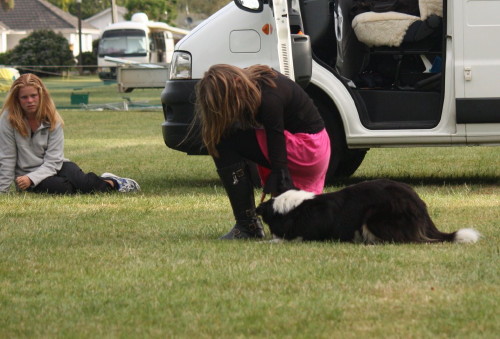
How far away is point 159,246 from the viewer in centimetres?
700

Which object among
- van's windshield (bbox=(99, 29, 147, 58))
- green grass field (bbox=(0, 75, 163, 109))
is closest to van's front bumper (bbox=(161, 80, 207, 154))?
green grass field (bbox=(0, 75, 163, 109))

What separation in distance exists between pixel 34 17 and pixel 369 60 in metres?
81.9

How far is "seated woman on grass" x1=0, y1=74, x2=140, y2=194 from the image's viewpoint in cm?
1007

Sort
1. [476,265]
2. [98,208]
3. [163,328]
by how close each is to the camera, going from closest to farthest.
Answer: [163,328] < [476,265] < [98,208]

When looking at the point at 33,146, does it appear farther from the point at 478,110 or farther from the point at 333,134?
the point at 478,110

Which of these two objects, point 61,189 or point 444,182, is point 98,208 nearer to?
point 61,189

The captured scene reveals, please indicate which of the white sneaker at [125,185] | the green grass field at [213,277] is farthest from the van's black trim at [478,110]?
the white sneaker at [125,185]

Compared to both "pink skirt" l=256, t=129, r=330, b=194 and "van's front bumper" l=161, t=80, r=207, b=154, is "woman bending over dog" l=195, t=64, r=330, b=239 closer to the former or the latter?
"pink skirt" l=256, t=129, r=330, b=194

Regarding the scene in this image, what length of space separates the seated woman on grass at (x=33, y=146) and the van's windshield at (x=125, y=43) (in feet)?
146

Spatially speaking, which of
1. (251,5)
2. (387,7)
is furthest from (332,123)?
(251,5)

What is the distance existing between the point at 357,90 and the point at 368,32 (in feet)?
1.88

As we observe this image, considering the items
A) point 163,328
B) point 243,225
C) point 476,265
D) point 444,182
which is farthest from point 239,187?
point 444,182

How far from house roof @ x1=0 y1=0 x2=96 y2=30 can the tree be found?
2430 centimetres

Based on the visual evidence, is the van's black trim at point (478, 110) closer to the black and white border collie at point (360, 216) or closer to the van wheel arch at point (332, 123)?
the van wheel arch at point (332, 123)
